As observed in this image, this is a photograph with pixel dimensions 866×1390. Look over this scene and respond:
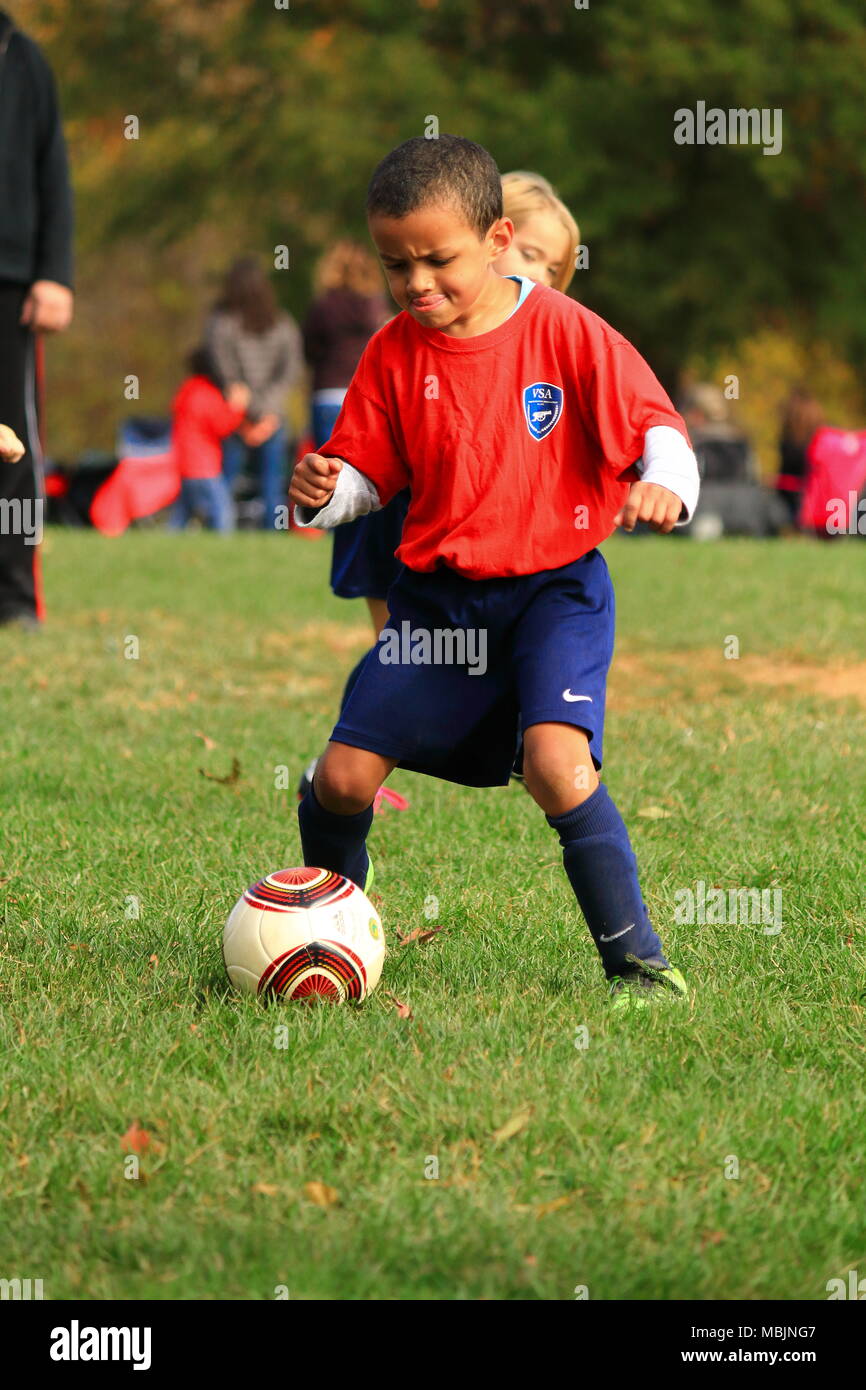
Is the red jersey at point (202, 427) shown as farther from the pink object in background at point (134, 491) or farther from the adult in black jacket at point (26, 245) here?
the adult in black jacket at point (26, 245)

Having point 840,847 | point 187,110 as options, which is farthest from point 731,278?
point 840,847

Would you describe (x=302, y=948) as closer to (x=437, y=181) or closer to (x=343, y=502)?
(x=343, y=502)

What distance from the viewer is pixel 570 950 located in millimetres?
4176

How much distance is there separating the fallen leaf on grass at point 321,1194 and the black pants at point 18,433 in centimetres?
577

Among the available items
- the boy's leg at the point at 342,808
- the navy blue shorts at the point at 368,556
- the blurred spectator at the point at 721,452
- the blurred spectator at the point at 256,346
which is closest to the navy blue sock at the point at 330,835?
the boy's leg at the point at 342,808

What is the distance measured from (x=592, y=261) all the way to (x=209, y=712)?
18862 mm

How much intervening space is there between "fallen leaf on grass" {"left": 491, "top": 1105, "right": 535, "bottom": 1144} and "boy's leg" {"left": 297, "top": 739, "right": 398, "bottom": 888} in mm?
898

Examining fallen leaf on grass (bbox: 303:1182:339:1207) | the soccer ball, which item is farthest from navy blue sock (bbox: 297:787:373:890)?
fallen leaf on grass (bbox: 303:1182:339:1207)

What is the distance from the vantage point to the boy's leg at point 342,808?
3.83 m

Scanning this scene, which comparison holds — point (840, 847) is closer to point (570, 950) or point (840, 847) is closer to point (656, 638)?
point (570, 950)

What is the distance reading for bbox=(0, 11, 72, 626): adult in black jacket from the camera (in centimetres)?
803

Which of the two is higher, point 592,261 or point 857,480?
point 592,261

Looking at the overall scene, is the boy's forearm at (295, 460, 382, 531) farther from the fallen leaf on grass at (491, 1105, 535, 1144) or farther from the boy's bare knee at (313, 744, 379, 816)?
the fallen leaf on grass at (491, 1105, 535, 1144)
